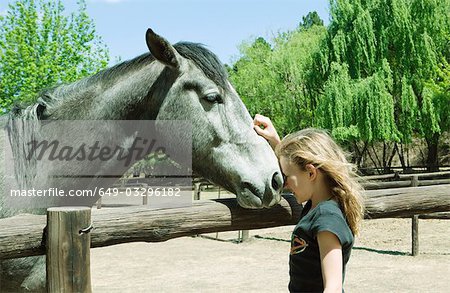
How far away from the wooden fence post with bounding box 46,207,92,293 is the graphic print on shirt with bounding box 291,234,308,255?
80cm

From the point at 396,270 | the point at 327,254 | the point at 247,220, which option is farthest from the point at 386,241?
the point at 327,254

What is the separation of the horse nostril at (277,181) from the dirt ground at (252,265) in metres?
4.43

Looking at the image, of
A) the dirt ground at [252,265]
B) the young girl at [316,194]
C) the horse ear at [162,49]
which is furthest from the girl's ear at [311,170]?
the dirt ground at [252,265]

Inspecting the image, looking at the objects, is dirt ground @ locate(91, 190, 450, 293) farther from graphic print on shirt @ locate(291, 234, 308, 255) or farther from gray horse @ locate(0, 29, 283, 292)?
graphic print on shirt @ locate(291, 234, 308, 255)

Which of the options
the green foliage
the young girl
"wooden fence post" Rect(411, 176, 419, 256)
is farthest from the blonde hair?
the green foliage

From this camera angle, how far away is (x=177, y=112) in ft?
9.07

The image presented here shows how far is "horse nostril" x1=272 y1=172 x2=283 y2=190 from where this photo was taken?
97.4 inches

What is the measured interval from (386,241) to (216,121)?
8.76 meters

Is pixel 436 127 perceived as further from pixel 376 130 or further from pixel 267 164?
pixel 267 164

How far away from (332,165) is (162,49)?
47.2 inches

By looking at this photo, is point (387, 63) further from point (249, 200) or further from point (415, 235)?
point (249, 200)

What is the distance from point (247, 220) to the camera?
275 centimetres

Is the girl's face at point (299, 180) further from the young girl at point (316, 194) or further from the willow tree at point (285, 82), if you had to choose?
the willow tree at point (285, 82)

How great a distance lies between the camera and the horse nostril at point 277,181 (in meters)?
2.47
